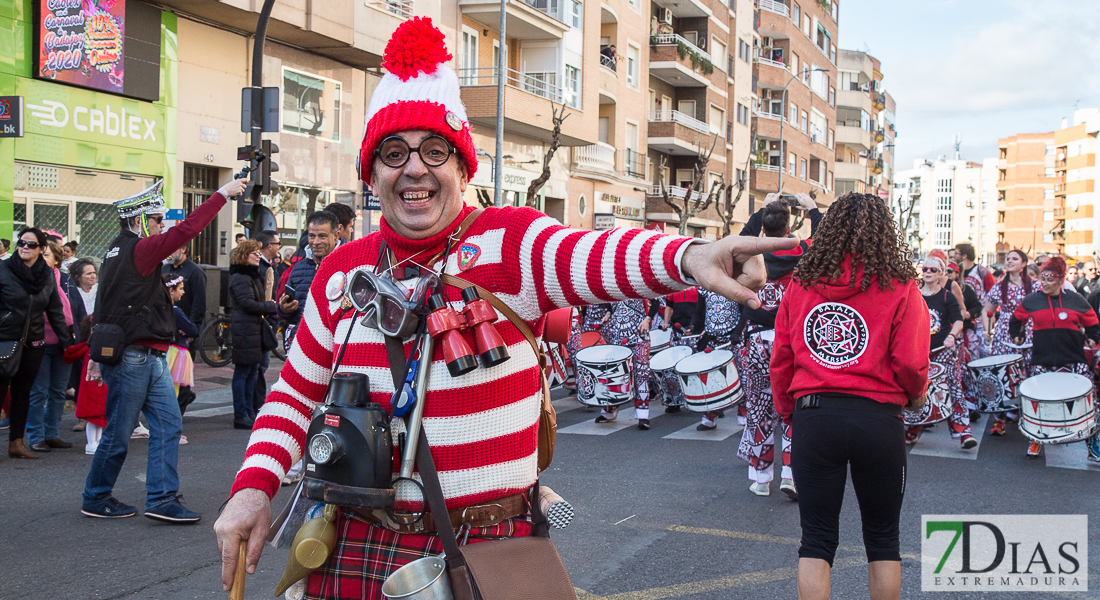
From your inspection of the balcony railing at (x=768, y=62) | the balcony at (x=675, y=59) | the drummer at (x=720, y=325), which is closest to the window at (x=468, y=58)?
the balcony at (x=675, y=59)

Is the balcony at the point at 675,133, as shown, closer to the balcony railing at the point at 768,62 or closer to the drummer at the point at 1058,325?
the balcony railing at the point at 768,62

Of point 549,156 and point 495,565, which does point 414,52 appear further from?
point 549,156

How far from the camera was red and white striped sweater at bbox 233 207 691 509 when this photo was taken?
2.27 meters

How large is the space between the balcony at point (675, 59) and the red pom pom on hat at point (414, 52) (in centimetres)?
3787

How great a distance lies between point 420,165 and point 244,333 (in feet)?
25.6

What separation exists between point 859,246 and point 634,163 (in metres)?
33.4

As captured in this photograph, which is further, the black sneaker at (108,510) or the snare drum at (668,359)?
the snare drum at (668,359)

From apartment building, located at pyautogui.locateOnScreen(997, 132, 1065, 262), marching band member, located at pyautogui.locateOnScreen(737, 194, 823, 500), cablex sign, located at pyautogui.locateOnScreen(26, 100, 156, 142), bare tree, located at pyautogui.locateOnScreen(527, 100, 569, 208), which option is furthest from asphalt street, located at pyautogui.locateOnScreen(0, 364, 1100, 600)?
apartment building, located at pyautogui.locateOnScreen(997, 132, 1065, 262)

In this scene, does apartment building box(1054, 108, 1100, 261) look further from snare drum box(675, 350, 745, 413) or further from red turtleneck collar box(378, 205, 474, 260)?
red turtleneck collar box(378, 205, 474, 260)

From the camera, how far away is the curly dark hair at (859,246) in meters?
3.92

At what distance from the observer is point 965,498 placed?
7.01 meters

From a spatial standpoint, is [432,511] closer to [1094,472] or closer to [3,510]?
[3,510]

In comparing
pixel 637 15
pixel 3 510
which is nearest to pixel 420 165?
pixel 3 510

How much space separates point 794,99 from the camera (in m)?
56.7
